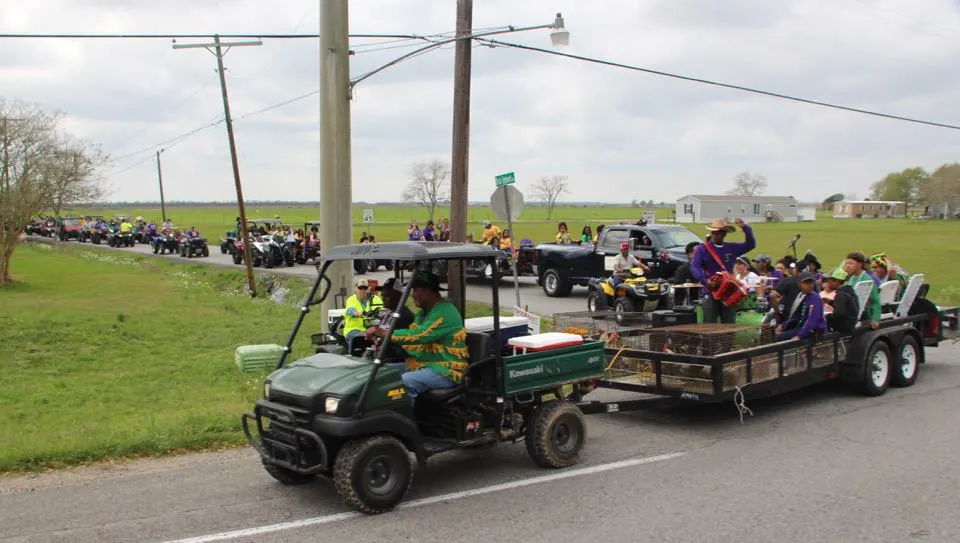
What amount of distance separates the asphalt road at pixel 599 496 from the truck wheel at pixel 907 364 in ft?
5.94

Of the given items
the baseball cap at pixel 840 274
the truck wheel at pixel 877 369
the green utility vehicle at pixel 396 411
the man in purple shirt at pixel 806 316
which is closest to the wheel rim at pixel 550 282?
the baseball cap at pixel 840 274

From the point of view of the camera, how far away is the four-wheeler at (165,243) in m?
47.9

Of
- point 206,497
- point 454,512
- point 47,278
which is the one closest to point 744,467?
point 454,512

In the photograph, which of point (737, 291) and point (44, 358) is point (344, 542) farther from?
point (44, 358)

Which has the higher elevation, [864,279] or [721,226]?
[721,226]

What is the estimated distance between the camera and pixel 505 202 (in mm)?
12422

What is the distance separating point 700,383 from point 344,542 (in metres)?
4.13

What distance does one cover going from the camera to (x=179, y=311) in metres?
19.4

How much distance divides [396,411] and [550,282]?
17.0 metres

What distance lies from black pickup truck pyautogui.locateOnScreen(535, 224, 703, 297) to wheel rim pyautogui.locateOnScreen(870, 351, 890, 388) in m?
9.88

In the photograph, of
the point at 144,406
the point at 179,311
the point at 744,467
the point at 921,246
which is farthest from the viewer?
the point at 921,246

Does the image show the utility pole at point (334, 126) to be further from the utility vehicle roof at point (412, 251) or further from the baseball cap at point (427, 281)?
the baseball cap at point (427, 281)

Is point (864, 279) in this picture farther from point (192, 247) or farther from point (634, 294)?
point (192, 247)

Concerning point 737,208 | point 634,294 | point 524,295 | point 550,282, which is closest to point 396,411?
point 634,294
